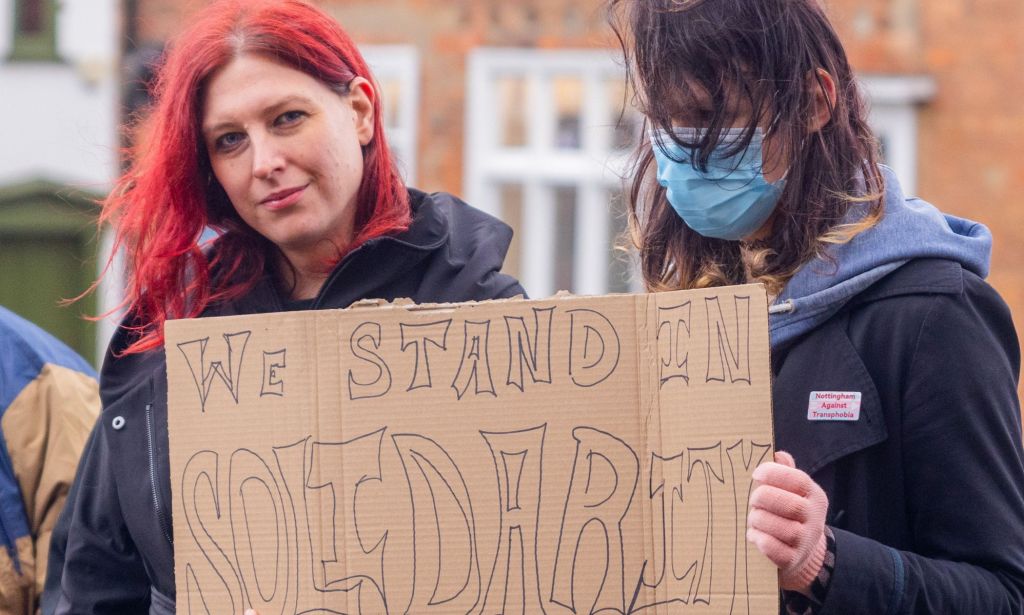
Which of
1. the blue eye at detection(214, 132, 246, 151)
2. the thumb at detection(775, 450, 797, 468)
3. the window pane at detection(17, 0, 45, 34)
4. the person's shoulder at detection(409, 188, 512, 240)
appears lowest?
the thumb at detection(775, 450, 797, 468)

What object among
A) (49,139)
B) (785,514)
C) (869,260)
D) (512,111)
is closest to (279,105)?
(869,260)

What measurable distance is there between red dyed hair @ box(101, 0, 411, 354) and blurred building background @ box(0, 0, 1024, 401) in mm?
6012

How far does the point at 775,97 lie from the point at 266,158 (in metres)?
0.82

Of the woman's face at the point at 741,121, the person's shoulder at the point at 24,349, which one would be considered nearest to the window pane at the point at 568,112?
the person's shoulder at the point at 24,349

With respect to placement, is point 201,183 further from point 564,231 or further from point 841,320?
point 564,231

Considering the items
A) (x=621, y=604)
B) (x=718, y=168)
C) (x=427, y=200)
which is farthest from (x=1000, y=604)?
(x=427, y=200)

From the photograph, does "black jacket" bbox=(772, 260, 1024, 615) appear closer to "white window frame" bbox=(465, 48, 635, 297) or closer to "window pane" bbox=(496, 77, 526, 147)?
"white window frame" bbox=(465, 48, 635, 297)

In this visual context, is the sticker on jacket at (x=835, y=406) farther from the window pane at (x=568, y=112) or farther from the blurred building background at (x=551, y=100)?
the window pane at (x=568, y=112)

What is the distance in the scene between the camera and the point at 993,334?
2.11 meters

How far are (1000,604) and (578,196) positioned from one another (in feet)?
26.4

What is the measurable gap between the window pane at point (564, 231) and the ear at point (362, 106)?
741 centimetres

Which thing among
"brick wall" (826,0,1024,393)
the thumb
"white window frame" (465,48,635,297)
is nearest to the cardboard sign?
the thumb

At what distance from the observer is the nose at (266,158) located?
7.95 feet

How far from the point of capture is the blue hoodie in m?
2.13
